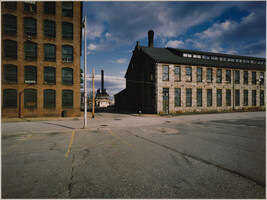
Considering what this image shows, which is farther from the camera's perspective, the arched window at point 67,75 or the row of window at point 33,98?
the arched window at point 67,75

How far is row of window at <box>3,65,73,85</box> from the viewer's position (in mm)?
17844

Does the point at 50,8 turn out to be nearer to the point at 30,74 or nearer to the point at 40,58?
the point at 40,58

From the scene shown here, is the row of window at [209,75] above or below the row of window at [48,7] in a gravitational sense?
below

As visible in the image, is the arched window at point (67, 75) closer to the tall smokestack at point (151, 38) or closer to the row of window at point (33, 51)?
the row of window at point (33, 51)

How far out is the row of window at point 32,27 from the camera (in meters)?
18.1

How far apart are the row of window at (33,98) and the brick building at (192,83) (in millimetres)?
10094

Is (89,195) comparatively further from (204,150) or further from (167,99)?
(167,99)

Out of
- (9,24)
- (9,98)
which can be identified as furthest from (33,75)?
(9,24)

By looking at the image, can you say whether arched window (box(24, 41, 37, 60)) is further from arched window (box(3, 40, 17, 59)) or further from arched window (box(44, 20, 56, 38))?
arched window (box(44, 20, 56, 38))

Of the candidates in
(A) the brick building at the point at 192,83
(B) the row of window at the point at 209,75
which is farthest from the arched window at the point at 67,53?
(B) the row of window at the point at 209,75

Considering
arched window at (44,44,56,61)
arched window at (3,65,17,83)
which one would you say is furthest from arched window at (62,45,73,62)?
arched window at (3,65,17,83)

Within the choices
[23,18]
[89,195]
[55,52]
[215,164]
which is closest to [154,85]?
[55,52]

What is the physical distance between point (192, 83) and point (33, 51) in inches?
1072

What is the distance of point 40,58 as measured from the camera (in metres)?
18.7
